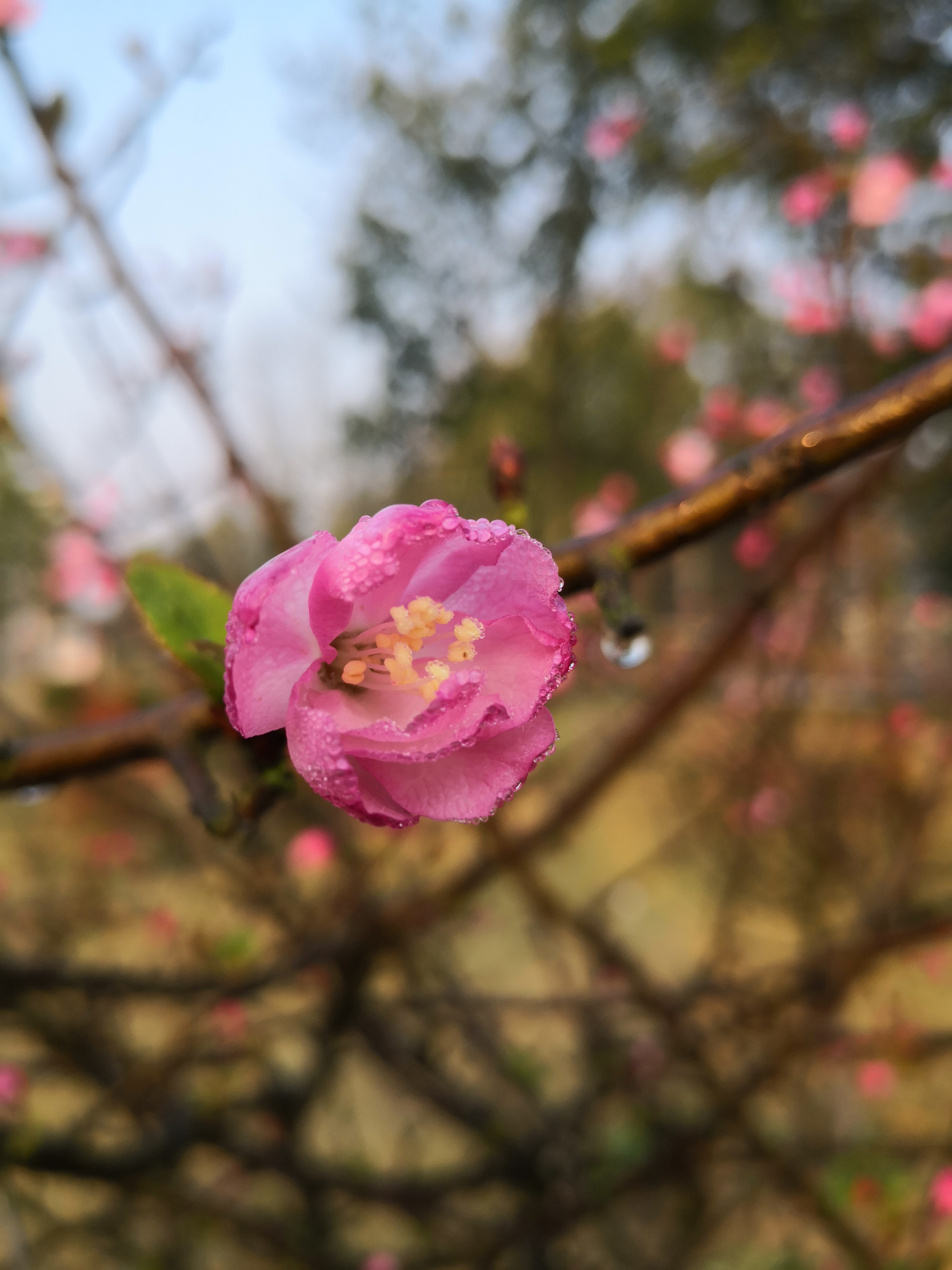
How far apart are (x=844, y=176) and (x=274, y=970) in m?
2.64

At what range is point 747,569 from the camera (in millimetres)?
2898

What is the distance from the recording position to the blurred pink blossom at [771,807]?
2.98m

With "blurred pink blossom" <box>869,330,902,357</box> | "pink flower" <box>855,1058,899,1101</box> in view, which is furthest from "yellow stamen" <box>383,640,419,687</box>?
"blurred pink blossom" <box>869,330,902,357</box>

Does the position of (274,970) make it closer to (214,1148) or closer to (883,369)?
(214,1148)

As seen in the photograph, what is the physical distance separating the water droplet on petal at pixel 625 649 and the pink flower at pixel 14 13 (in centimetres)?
84

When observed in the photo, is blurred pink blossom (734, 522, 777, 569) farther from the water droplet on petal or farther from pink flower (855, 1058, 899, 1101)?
the water droplet on petal

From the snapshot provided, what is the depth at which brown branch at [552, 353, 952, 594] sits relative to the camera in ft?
1.39

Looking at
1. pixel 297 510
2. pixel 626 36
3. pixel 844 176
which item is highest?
pixel 626 36

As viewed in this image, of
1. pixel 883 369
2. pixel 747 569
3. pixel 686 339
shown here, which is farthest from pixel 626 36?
pixel 747 569

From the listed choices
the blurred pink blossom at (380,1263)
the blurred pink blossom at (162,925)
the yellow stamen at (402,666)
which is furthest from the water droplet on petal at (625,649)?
the blurred pink blossom at (162,925)

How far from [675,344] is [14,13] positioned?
151 inches

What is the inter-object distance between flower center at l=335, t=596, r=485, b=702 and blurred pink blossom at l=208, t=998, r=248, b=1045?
186 centimetres

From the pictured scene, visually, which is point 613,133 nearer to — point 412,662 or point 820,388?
point 820,388

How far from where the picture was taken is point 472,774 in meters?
0.39
